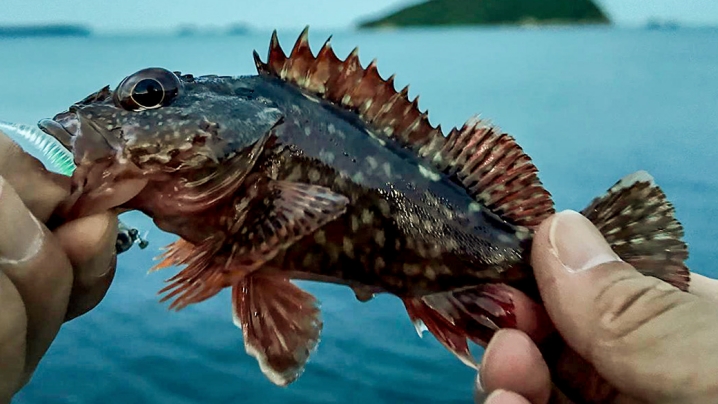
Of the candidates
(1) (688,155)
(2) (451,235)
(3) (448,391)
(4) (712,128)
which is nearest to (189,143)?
(2) (451,235)

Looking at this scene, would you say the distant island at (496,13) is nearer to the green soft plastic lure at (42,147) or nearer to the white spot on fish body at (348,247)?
the green soft plastic lure at (42,147)

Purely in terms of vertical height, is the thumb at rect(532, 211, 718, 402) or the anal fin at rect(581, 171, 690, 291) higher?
the anal fin at rect(581, 171, 690, 291)

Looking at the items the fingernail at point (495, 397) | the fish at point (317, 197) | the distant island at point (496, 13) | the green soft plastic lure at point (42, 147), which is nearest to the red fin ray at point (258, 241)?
the fish at point (317, 197)

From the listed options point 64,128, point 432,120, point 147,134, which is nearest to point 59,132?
point 64,128

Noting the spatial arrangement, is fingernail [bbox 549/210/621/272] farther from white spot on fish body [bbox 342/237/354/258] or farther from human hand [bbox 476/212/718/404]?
white spot on fish body [bbox 342/237/354/258]

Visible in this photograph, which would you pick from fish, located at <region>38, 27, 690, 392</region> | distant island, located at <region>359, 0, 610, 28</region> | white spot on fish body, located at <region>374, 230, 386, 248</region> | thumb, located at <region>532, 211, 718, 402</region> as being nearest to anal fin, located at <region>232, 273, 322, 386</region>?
fish, located at <region>38, 27, 690, 392</region>

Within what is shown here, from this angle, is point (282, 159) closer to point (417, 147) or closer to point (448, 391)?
point (417, 147)
